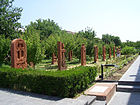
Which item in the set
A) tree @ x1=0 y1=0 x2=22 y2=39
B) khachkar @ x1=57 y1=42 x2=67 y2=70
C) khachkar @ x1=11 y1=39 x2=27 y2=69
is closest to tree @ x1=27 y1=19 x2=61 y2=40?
tree @ x1=0 y1=0 x2=22 y2=39

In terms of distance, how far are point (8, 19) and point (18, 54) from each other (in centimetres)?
899

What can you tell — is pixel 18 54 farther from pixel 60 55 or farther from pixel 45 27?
pixel 45 27

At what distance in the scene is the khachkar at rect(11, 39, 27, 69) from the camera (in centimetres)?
927

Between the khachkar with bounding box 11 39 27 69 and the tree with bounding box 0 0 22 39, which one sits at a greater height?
the tree with bounding box 0 0 22 39

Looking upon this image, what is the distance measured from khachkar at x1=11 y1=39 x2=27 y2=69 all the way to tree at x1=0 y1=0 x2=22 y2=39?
7.87 metres

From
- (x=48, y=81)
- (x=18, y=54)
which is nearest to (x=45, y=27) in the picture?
A: (x=18, y=54)

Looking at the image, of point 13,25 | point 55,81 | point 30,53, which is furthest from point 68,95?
point 13,25

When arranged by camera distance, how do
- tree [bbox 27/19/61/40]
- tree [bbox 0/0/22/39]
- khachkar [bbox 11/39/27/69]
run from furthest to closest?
1. tree [bbox 27/19/61/40]
2. tree [bbox 0/0/22/39]
3. khachkar [bbox 11/39/27/69]

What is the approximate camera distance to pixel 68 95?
247 inches

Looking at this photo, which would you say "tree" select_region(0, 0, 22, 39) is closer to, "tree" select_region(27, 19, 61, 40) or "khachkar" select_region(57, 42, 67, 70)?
"khachkar" select_region(57, 42, 67, 70)

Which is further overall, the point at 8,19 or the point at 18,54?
the point at 8,19

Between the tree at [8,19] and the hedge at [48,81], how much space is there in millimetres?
→ 10000

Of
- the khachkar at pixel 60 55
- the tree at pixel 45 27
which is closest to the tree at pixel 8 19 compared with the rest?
the khachkar at pixel 60 55

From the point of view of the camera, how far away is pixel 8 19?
17.3 meters
